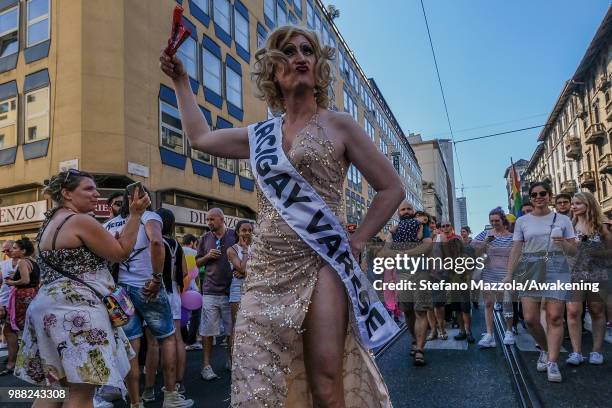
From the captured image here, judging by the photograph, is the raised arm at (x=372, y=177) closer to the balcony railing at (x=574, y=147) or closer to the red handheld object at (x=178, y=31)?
the red handheld object at (x=178, y=31)

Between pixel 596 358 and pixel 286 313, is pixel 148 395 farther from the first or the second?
pixel 596 358

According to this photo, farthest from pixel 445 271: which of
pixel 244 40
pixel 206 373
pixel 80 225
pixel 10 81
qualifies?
pixel 244 40

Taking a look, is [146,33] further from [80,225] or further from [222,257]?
[80,225]

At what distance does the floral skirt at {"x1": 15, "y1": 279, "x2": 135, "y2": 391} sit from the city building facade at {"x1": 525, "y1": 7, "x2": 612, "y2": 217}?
27.7 m

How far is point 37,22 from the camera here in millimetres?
14938

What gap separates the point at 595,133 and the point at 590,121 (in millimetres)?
3029

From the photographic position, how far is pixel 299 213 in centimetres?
166

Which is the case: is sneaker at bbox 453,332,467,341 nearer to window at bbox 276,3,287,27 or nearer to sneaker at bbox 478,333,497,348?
sneaker at bbox 478,333,497,348

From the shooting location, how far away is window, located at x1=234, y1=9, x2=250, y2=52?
2112 cm

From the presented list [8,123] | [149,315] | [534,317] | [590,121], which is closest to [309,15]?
[8,123]

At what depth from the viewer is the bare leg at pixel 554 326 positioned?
445 centimetres

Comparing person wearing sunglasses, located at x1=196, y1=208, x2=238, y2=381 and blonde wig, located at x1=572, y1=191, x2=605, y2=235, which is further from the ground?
blonde wig, located at x1=572, y1=191, x2=605, y2=235

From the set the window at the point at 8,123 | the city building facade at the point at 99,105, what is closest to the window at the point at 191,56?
the city building facade at the point at 99,105

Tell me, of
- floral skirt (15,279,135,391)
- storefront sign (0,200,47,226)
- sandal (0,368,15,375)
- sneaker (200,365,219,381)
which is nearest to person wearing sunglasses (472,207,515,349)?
sneaker (200,365,219,381)
